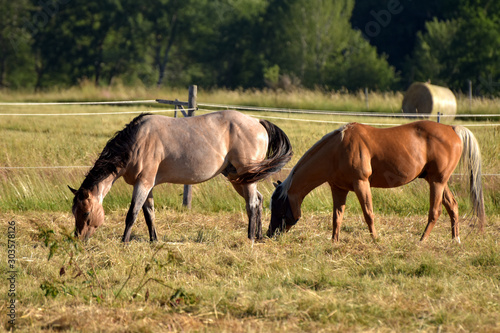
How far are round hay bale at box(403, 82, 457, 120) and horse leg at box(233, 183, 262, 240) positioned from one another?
42.0 feet

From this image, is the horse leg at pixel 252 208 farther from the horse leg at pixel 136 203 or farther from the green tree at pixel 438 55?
the green tree at pixel 438 55

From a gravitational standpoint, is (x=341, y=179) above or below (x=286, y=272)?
above

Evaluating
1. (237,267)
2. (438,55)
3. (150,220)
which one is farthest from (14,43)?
(237,267)

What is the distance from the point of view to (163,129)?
6.59 meters

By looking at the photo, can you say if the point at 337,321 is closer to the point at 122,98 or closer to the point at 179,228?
the point at 179,228

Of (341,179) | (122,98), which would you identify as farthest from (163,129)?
(122,98)

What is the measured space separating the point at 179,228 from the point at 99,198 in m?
1.27

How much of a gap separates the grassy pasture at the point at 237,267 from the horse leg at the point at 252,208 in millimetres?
166

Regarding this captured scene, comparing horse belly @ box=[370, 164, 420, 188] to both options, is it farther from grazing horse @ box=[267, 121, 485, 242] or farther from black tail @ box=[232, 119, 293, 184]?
black tail @ box=[232, 119, 293, 184]

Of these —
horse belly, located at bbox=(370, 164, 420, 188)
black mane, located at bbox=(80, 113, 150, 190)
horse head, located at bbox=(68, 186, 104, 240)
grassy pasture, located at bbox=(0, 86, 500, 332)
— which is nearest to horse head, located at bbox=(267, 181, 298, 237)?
grassy pasture, located at bbox=(0, 86, 500, 332)

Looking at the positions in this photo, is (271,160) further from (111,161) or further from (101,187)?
(101,187)

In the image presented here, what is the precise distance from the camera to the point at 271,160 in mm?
6754

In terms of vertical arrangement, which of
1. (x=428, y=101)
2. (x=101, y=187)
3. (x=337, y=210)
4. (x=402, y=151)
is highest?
(x=428, y=101)

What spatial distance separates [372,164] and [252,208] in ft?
4.34
